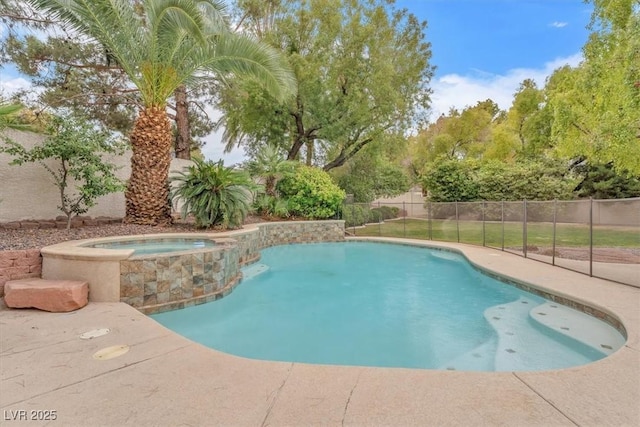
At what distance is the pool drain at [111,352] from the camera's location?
8.73 ft

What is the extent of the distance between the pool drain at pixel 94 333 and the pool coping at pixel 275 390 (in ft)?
0.38

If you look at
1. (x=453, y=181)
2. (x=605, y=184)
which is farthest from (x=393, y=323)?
(x=605, y=184)

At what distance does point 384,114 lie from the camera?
14.5m

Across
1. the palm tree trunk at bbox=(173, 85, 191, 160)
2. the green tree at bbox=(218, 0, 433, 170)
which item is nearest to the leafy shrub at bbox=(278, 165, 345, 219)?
the green tree at bbox=(218, 0, 433, 170)

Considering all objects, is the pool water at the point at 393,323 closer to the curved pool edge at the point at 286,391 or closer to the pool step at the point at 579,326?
the pool step at the point at 579,326

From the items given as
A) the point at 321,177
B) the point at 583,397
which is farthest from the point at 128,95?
the point at 583,397

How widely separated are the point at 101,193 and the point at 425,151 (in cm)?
2643

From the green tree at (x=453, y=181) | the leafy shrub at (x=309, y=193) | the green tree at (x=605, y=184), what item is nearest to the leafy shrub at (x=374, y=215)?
the green tree at (x=453, y=181)

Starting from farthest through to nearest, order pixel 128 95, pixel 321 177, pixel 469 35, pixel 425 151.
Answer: pixel 425 151 < pixel 321 177 < pixel 128 95 < pixel 469 35

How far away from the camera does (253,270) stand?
7.79 metres

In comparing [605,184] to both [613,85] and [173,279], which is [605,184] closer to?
[613,85]

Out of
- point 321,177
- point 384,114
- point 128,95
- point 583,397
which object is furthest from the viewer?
point 384,114

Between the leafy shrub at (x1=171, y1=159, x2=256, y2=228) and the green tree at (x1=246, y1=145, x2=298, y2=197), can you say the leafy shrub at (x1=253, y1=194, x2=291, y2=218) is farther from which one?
the leafy shrub at (x1=171, y1=159, x2=256, y2=228)

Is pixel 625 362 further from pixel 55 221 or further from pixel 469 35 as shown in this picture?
pixel 469 35
